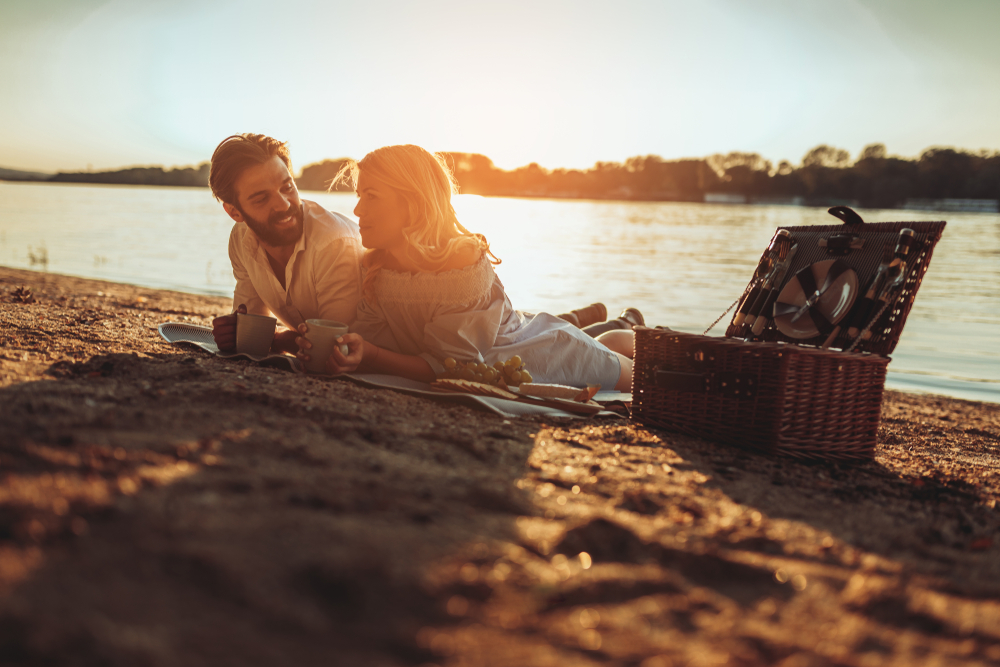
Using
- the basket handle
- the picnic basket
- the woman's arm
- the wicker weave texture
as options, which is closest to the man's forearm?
the woman's arm

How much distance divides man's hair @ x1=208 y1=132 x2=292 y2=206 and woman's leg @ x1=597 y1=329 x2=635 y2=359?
8.51 ft

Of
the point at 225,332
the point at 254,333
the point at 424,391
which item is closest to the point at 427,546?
the point at 424,391

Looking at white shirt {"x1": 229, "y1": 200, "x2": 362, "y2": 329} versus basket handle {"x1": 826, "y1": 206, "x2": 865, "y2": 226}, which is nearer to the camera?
basket handle {"x1": 826, "y1": 206, "x2": 865, "y2": 226}

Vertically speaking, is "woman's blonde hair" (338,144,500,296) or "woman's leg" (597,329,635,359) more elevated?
"woman's blonde hair" (338,144,500,296)

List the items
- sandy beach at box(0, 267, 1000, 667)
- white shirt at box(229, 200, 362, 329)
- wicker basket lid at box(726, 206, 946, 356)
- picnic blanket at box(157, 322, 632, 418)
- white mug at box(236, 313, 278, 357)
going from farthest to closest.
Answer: white shirt at box(229, 200, 362, 329)
white mug at box(236, 313, 278, 357)
picnic blanket at box(157, 322, 632, 418)
wicker basket lid at box(726, 206, 946, 356)
sandy beach at box(0, 267, 1000, 667)

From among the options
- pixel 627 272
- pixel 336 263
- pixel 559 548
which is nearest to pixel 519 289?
pixel 627 272

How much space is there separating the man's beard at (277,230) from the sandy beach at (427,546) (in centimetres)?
132

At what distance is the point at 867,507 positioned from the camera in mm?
2262

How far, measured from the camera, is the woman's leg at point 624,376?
450 centimetres

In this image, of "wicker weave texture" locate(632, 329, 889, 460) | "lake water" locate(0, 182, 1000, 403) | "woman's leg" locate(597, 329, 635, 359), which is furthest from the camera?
"lake water" locate(0, 182, 1000, 403)

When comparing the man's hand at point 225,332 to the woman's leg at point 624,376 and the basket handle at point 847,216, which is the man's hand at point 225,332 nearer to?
the woman's leg at point 624,376

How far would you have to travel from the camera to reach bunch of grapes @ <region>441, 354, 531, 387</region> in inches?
143

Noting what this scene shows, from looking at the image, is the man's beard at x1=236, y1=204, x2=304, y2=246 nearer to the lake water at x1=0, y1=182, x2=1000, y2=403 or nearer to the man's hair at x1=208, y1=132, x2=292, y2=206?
the man's hair at x1=208, y1=132, x2=292, y2=206

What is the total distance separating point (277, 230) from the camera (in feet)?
12.4
